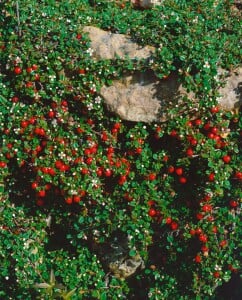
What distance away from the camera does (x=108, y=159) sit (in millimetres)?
4293

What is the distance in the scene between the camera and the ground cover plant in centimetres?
411

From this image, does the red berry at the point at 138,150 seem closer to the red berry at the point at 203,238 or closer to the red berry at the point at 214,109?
the red berry at the point at 214,109

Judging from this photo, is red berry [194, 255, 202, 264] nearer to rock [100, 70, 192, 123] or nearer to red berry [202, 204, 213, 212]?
red berry [202, 204, 213, 212]

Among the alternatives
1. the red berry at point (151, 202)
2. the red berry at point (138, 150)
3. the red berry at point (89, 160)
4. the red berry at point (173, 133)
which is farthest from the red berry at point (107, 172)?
the red berry at point (173, 133)

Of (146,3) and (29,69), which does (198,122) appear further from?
(29,69)

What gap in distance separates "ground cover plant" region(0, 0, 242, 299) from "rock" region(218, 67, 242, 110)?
82 millimetres

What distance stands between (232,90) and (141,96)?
655 mm

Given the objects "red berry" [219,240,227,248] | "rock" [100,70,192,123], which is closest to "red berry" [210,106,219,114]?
"rock" [100,70,192,123]

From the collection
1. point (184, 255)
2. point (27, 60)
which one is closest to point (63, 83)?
point (27, 60)

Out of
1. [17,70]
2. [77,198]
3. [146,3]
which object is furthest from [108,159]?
[146,3]

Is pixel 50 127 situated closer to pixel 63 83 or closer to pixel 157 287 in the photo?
pixel 63 83

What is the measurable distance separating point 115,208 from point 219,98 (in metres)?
1.12

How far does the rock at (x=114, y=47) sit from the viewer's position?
163 inches

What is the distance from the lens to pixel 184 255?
4.61 meters
